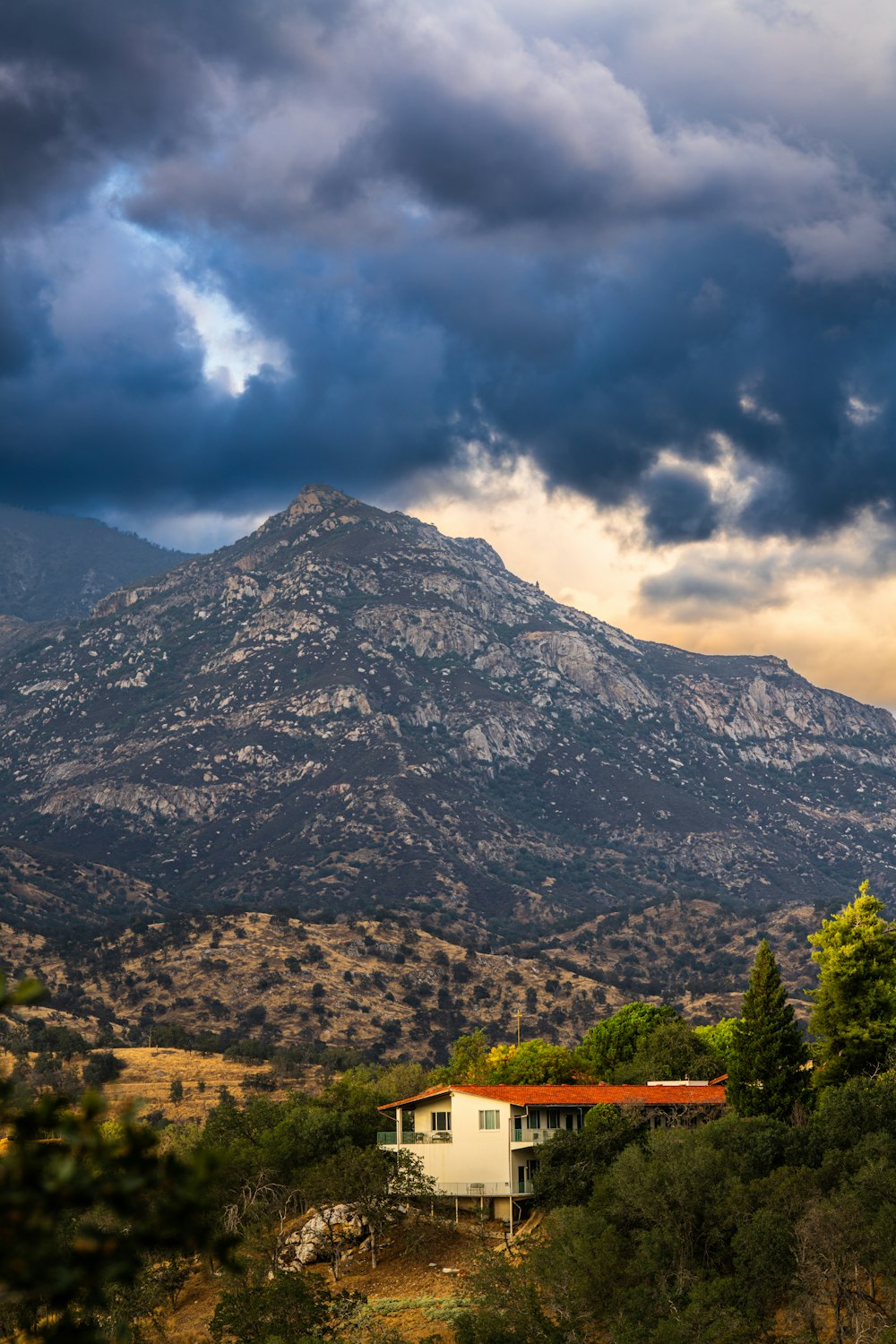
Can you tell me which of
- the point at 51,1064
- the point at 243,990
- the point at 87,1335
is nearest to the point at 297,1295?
the point at 87,1335

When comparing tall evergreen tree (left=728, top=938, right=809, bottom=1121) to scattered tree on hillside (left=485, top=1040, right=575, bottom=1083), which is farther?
scattered tree on hillside (left=485, top=1040, right=575, bottom=1083)

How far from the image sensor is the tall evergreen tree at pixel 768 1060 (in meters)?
66.9

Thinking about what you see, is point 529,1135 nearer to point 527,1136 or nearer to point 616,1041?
point 527,1136

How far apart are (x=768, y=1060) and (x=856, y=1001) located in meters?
5.94

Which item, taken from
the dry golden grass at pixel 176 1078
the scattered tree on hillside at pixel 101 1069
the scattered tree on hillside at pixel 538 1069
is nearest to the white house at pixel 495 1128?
the scattered tree on hillside at pixel 538 1069

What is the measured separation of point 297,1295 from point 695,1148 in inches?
704

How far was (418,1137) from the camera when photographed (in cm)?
7250

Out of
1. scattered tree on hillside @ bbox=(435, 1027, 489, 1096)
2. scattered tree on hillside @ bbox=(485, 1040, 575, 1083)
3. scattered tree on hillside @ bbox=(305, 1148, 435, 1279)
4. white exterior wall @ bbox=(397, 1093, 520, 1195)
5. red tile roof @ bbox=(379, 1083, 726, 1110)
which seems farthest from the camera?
scattered tree on hillside @ bbox=(435, 1027, 489, 1096)

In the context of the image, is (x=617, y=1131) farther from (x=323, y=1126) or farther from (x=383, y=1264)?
(x=323, y=1126)

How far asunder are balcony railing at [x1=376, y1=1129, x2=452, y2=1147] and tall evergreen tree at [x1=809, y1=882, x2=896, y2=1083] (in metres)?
20.0

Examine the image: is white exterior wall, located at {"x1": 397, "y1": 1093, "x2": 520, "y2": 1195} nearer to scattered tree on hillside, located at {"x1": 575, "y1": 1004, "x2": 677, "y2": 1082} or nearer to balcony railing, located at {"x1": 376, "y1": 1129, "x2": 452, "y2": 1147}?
balcony railing, located at {"x1": 376, "y1": 1129, "x2": 452, "y2": 1147}

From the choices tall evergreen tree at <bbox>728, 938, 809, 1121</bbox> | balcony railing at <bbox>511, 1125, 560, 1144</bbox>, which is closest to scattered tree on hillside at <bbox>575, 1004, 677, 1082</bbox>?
balcony railing at <bbox>511, 1125, 560, 1144</bbox>

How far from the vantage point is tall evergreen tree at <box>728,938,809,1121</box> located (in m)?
66.9

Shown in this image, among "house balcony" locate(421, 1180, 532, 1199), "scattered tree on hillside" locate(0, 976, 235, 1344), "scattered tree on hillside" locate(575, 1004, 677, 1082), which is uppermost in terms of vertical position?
"scattered tree on hillside" locate(0, 976, 235, 1344)
